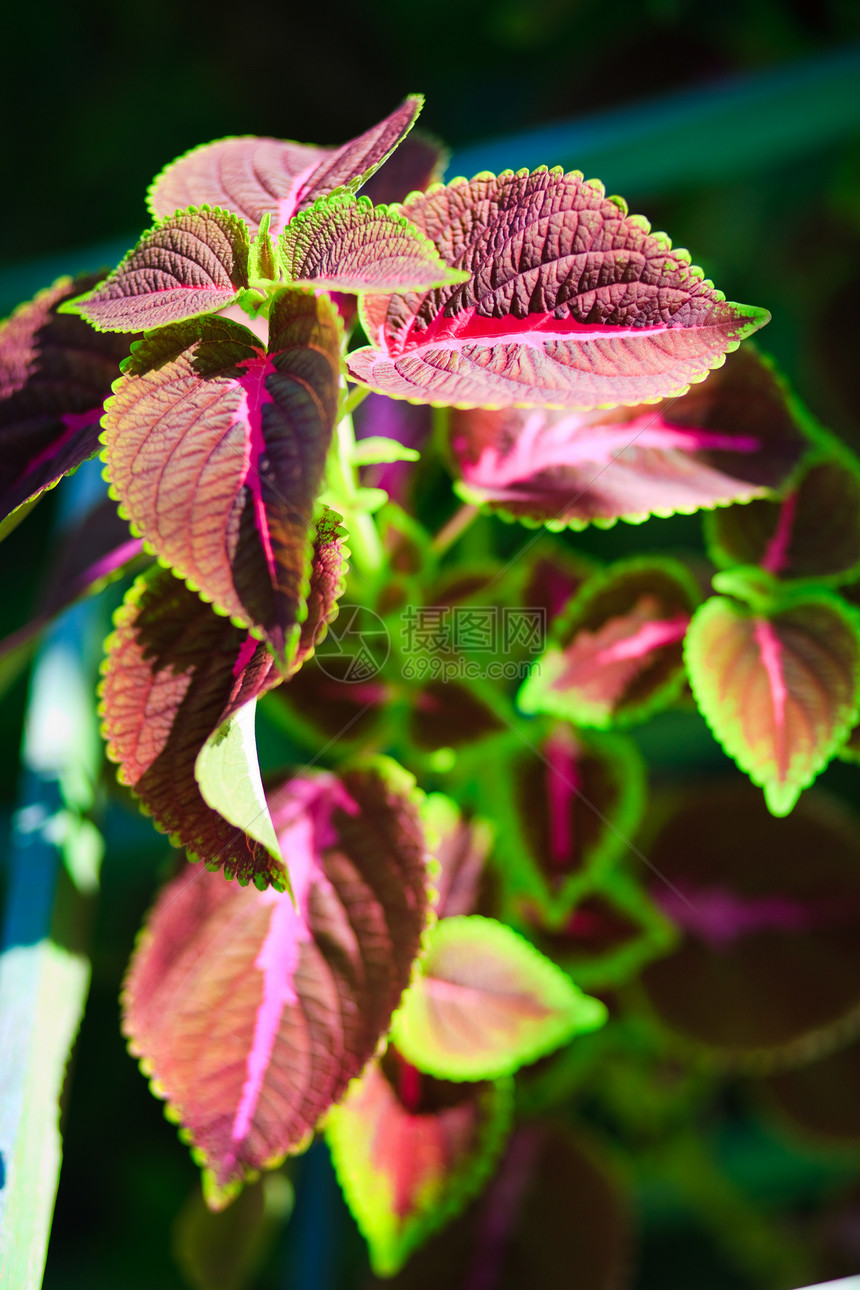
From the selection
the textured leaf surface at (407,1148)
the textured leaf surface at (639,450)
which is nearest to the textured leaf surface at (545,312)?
the textured leaf surface at (639,450)

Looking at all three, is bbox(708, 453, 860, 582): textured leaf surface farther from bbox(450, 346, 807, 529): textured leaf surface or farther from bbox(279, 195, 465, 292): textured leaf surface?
bbox(279, 195, 465, 292): textured leaf surface

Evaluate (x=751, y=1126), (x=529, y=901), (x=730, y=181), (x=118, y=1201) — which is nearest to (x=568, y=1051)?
(x=529, y=901)

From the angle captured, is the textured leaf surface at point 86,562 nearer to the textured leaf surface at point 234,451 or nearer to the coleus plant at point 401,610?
the coleus plant at point 401,610

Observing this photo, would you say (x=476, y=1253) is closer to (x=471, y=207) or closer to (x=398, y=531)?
(x=398, y=531)

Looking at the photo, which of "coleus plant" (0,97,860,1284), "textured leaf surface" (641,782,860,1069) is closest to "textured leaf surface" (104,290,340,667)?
"coleus plant" (0,97,860,1284)

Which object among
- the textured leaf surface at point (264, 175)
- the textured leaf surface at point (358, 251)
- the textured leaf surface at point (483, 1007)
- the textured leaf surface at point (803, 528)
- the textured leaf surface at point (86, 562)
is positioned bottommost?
the textured leaf surface at point (483, 1007)
